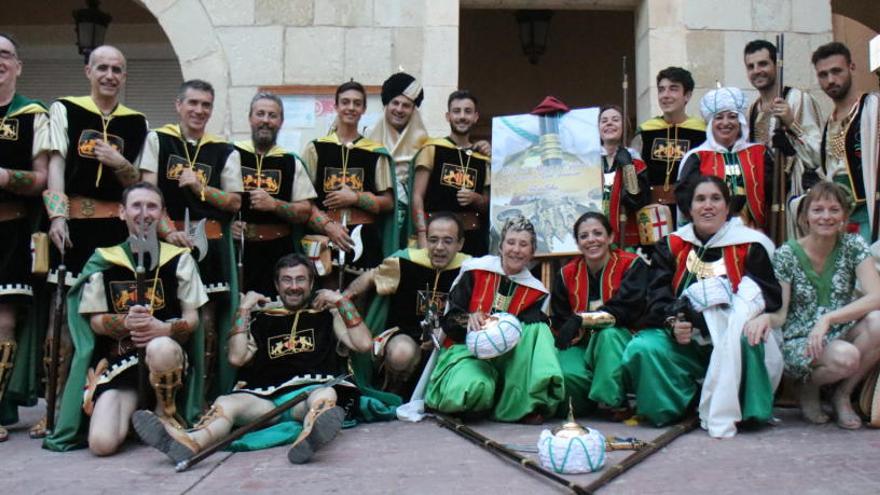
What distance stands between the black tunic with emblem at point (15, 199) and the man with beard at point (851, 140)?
13.9 ft

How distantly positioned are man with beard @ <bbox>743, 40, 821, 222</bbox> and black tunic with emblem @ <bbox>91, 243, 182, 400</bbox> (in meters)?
3.48

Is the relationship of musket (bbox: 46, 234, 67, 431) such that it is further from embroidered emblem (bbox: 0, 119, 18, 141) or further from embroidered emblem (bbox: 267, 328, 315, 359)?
embroidered emblem (bbox: 267, 328, 315, 359)

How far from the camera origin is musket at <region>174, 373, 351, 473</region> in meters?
3.56

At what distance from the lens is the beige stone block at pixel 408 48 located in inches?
261

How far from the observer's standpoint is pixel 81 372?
411 cm

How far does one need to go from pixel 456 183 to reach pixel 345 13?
195 cm

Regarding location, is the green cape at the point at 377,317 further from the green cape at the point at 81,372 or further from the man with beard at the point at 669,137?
the man with beard at the point at 669,137

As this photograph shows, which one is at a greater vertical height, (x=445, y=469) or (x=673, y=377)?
(x=673, y=377)

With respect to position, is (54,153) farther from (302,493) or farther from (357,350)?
(302,493)

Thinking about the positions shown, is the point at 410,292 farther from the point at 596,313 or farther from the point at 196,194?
the point at 196,194

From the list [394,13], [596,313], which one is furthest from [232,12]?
[596,313]

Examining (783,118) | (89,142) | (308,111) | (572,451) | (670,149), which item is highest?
(308,111)

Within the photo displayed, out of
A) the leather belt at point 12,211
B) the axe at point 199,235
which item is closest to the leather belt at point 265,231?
the axe at point 199,235

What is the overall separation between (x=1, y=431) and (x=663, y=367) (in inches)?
126
